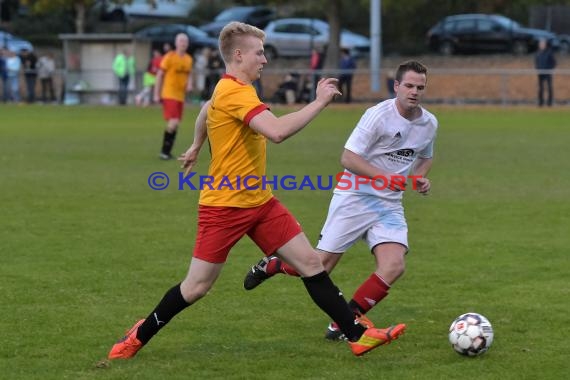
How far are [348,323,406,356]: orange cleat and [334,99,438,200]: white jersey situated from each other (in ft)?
3.53

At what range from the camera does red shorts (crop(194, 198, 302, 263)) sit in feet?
20.7

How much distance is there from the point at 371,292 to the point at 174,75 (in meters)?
12.4

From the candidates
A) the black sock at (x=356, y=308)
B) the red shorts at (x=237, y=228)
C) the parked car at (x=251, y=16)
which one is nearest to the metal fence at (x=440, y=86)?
the parked car at (x=251, y=16)

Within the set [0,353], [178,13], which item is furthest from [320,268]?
[178,13]

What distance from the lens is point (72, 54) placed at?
38062mm

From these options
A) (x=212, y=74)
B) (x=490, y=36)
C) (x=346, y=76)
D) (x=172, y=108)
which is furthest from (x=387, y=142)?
(x=490, y=36)

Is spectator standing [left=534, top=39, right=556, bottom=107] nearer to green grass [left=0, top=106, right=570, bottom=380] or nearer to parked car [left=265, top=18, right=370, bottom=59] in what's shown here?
parked car [left=265, top=18, right=370, bottom=59]

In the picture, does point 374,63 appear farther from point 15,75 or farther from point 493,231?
point 493,231

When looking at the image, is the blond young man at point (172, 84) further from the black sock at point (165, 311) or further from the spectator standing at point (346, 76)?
the spectator standing at point (346, 76)

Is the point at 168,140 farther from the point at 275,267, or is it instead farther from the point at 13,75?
the point at 13,75

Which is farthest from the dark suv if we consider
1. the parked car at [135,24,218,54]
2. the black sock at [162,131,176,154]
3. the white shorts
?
the white shorts

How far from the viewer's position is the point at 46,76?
37.4m

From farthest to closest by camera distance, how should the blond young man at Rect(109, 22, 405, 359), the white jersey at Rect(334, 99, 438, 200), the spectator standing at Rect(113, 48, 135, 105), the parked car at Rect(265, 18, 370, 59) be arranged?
the parked car at Rect(265, 18, 370, 59)
the spectator standing at Rect(113, 48, 135, 105)
the white jersey at Rect(334, 99, 438, 200)
the blond young man at Rect(109, 22, 405, 359)

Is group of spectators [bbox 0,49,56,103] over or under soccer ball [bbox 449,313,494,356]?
over
